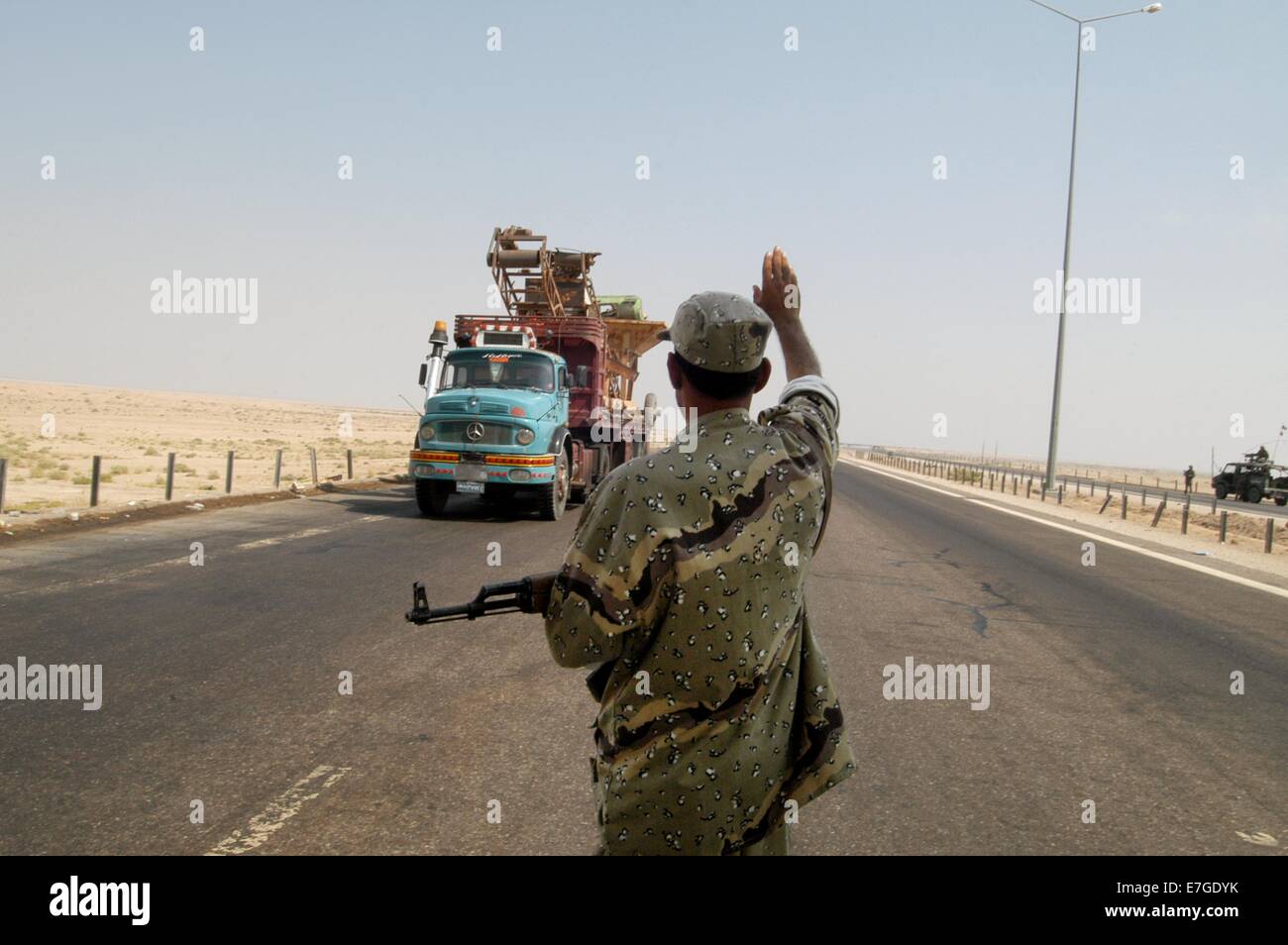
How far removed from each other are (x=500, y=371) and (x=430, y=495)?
2.48 m

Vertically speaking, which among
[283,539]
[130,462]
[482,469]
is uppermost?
[482,469]

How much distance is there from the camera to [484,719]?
583 cm

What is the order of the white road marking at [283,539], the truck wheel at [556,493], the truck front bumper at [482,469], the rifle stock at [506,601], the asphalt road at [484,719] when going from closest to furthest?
1. the rifle stock at [506,601]
2. the asphalt road at [484,719]
3. the white road marking at [283,539]
4. the truck front bumper at [482,469]
5. the truck wheel at [556,493]

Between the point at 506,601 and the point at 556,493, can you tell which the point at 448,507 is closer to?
the point at 556,493

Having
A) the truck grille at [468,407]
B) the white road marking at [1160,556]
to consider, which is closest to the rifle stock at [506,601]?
the white road marking at [1160,556]

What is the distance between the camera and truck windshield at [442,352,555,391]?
17.8m

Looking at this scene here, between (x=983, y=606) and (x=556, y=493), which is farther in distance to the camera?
(x=556, y=493)

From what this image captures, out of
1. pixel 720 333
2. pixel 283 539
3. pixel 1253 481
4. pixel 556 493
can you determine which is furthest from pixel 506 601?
pixel 1253 481

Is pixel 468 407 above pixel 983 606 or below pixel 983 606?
above

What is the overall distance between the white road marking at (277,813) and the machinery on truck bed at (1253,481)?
54112mm

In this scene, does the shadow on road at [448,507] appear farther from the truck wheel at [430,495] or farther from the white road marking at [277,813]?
the white road marking at [277,813]

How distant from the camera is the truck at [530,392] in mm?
16641
